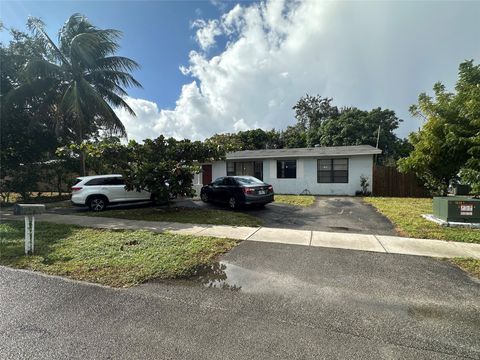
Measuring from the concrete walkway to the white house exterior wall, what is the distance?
34.6 feet

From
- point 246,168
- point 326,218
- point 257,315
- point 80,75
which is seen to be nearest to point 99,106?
point 80,75

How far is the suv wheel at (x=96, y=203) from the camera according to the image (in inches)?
439

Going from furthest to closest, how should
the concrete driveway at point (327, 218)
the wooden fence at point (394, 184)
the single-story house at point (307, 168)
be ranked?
the single-story house at point (307, 168), the wooden fence at point (394, 184), the concrete driveway at point (327, 218)

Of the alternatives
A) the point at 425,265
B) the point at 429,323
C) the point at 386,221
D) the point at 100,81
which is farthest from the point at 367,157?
the point at 100,81

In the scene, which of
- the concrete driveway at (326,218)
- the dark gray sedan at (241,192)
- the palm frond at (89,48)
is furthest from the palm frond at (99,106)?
the dark gray sedan at (241,192)

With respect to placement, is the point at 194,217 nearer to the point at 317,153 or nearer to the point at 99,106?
the point at 99,106

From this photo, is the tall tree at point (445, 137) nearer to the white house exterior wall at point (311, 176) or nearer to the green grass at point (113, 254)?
the white house exterior wall at point (311, 176)

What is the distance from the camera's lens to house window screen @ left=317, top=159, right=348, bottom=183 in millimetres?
16750

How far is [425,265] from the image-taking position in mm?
4629

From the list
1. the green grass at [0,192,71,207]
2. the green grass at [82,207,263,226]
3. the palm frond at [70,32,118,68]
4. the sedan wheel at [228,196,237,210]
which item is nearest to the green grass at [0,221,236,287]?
the green grass at [82,207,263,226]

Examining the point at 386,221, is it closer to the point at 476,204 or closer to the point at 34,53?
the point at 476,204

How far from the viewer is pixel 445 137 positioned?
8.73 metres

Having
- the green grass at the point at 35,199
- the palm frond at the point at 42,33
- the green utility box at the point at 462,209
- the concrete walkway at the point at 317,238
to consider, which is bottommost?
the concrete walkway at the point at 317,238

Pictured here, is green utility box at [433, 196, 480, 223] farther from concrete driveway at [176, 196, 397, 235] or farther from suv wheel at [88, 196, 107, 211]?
suv wheel at [88, 196, 107, 211]
